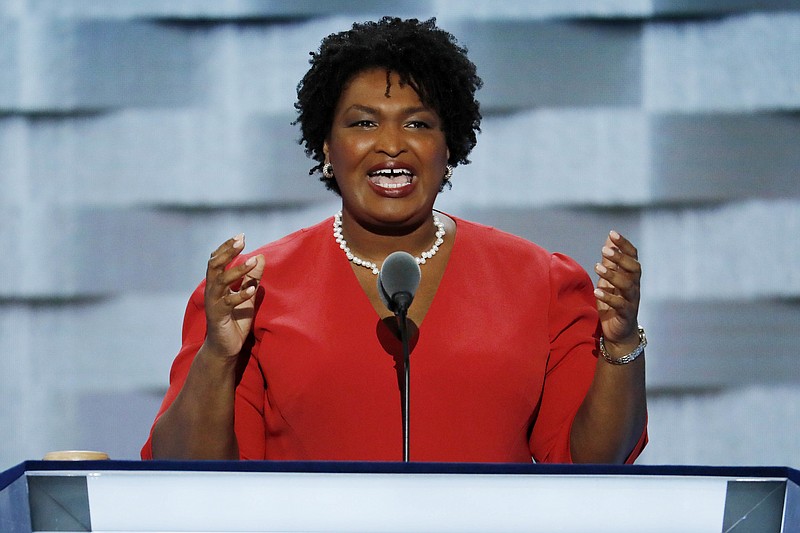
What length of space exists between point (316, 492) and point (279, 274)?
0.78m

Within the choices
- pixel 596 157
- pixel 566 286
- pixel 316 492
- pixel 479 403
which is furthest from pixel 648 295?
pixel 316 492

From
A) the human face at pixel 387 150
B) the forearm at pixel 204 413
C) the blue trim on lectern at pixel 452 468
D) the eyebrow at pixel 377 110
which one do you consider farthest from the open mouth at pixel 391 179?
the blue trim on lectern at pixel 452 468

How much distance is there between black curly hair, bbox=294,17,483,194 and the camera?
73.7 inches

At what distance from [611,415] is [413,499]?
678 mm

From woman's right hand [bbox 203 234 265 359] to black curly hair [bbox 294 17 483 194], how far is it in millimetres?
402

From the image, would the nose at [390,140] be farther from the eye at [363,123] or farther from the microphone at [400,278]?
the microphone at [400,278]

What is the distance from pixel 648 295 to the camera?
9.55ft

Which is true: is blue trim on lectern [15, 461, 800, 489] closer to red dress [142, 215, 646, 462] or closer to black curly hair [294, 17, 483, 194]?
red dress [142, 215, 646, 462]

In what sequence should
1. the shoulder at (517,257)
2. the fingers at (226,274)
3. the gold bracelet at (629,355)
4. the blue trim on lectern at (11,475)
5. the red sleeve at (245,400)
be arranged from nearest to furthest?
1. the blue trim on lectern at (11,475)
2. the fingers at (226,274)
3. the gold bracelet at (629,355)
4. the red sleeve at (245,400)
5. the shoulder at (517,257)

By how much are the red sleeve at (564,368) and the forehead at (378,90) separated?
414 millimetres

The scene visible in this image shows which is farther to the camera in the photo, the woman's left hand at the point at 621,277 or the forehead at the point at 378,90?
the forehead at the point at 378,90

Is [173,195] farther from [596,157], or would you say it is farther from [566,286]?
[566,286]

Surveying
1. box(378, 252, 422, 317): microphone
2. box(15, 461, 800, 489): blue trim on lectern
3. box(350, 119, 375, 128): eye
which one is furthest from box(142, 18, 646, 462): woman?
box(15, 461, 800, 489): blue trim on lectern

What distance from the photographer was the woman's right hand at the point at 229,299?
158cm
